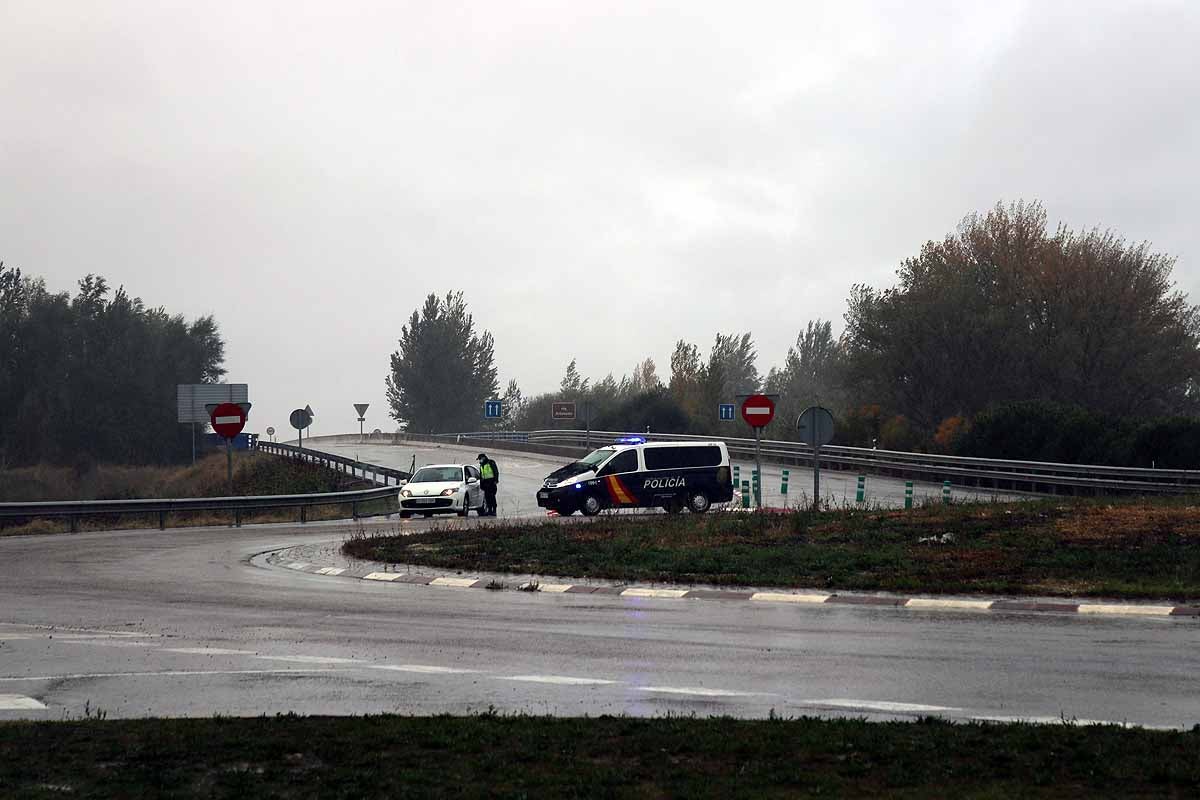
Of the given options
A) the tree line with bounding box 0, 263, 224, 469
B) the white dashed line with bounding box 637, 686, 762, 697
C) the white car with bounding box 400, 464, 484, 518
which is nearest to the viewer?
the white dashed line with bounding box 637, 686, 762, 697

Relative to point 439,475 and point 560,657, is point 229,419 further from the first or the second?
point 560,657

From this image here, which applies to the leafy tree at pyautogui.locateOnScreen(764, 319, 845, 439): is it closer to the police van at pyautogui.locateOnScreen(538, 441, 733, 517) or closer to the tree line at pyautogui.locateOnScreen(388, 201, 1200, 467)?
the tree line at pyautogui.locateOnScreen(388, 201, 1200, 467)

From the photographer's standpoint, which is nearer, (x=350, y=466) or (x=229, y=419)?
(x=229, y=419)

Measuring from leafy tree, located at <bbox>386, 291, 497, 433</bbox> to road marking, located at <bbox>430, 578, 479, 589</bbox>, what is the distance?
119 m

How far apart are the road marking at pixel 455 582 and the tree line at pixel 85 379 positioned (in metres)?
85.9

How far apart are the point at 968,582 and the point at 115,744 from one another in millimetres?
11719

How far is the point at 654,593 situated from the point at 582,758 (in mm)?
9538

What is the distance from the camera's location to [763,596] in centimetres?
1592

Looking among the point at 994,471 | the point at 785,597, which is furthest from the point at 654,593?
the point at 994,471

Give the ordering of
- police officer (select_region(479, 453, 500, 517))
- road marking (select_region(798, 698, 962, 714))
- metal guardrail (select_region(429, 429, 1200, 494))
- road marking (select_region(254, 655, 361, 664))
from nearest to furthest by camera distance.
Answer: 1. road marking (select_region(798, 698, 962, 714))
2. road marking (select_region(254, 655, 361, 664))
3. police officer (select_region(479, 453, 500, 517))
4. metal guardrail (select_region(429, 429, 1200, 494))

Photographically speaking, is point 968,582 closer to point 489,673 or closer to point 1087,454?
point 489,673

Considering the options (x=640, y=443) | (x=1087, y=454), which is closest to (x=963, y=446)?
(x=1087, y=454)

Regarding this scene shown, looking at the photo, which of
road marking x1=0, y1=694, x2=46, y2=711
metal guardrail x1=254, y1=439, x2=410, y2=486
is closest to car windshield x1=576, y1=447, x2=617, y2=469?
metal guardrail x1=254, y1=439, x2=410, y2=486

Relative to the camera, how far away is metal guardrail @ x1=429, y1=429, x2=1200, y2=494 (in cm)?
3931
